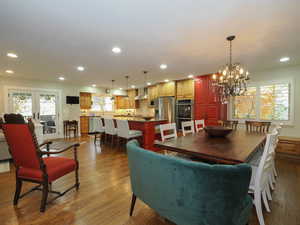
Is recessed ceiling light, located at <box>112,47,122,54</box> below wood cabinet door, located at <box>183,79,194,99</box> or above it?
above

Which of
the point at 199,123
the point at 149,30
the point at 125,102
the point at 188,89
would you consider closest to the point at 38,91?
the point at 125,102

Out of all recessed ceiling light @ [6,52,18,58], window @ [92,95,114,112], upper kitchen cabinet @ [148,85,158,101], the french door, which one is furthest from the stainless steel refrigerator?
recessed ceiling light @ [6,52,18,58]

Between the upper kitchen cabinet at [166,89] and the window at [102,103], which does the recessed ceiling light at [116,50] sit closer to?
the upper kitchen cabinet at [166,89]

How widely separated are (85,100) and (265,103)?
7.69 metres

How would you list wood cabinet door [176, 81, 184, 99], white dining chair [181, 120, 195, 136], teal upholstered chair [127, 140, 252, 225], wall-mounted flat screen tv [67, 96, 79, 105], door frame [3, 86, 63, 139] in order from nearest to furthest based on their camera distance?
teal upholstered chair [127, 140, 252, 225] < white dining chair [181, 120, 195, 136] < door frame [3, 86, 63, 139] < wood cabinet door [176, 81, 184, 99] < wall-mounted flat screen tv [67, 96, 79, 105]

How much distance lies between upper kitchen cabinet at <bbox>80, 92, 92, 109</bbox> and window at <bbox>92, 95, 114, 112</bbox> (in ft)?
1.48

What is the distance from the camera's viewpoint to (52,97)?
6.43 meters

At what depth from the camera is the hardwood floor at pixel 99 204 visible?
162cm

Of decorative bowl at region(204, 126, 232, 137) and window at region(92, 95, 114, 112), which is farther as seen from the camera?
window at region(92, 95, 114, 112)

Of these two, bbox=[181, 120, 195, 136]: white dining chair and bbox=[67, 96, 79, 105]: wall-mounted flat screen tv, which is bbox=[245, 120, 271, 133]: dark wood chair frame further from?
bbox=[67, 96, 79, 105]: wall-mounted flat screen tv

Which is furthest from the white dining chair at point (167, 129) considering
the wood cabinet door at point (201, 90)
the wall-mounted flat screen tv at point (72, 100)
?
the wall-mounted flat screen tv at point (72, 100)

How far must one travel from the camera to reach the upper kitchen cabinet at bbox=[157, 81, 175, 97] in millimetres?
6180

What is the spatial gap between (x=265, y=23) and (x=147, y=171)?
8.12ft

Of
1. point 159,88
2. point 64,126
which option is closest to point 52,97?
point 64,126
